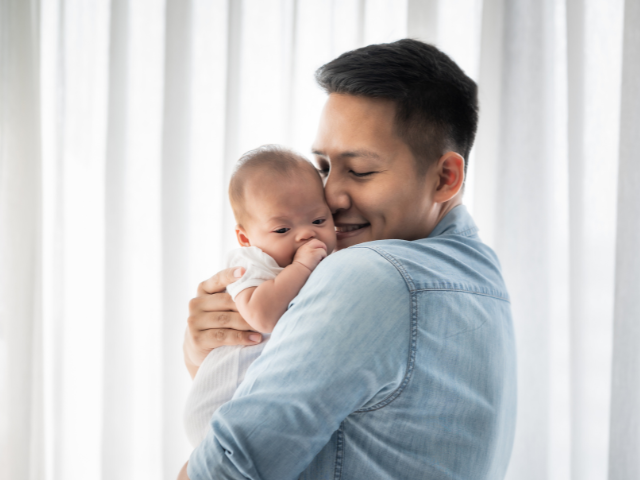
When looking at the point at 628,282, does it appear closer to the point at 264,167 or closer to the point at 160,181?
the point at 264,167

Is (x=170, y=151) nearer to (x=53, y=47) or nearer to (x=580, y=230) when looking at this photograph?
(x=53, y=47)

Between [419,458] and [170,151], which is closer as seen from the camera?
[419,458]

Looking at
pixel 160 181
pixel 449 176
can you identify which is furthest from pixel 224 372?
pixel 160 181

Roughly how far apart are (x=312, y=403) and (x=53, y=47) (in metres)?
1.92

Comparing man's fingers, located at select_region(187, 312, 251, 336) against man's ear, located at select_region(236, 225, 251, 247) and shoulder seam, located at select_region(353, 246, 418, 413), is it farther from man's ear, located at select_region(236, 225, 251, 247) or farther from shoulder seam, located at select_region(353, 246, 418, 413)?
shoulder seam, located at select_region(353, 246, 418, 413)

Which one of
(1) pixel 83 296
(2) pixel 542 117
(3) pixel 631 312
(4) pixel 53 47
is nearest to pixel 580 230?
(3) pixel 631 312

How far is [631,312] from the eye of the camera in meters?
1.66

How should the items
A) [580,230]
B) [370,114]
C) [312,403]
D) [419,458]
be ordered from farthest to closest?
[580,230]
[370,114]
[419,458]
[312,403]

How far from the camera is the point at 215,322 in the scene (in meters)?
1.10

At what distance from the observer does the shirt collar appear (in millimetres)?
969

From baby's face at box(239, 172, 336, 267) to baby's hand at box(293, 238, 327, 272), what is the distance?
4cm

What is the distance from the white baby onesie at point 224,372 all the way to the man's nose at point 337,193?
0.68 feet

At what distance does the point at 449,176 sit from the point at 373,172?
179 mm

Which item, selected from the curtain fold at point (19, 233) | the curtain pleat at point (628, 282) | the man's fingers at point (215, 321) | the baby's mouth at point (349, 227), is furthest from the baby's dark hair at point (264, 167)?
the curtain pleat at point (628, 282)
